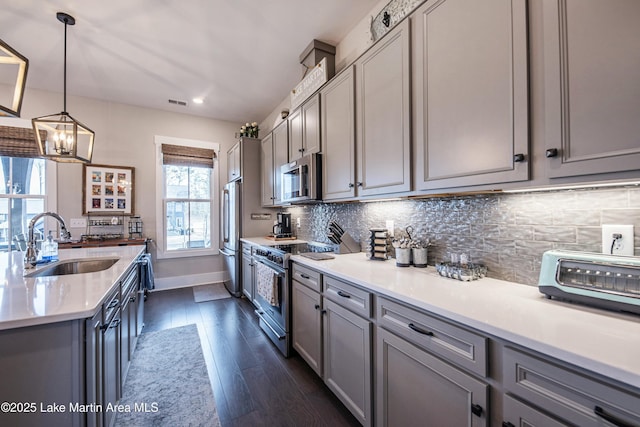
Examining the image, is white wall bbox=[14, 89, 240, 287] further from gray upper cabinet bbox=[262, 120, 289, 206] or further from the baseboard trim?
gray upper cabinet bbox=[262, 120, 289, 206]

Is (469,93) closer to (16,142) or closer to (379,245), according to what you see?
(379,245)

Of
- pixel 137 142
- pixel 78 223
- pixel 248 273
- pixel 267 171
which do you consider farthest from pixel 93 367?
pixel 137 142

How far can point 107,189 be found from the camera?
13.5 ft

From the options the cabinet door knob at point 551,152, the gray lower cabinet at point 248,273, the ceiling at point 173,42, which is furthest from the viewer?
the gray lower cabinet at point 248,273

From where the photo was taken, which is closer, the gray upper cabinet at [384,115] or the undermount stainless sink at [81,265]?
the gray upper cabinet at [384,115]

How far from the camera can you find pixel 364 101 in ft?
6.35

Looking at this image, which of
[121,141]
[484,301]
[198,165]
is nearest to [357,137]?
[484,301]

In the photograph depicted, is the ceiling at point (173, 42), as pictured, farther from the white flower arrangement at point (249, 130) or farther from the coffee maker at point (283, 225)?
the coffee maker at point (283, 225)

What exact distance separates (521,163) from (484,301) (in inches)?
22.8

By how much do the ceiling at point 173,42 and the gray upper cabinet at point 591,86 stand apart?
6.13 ft

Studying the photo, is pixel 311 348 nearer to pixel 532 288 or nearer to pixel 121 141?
pixel 532 288

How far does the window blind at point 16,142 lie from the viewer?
3.53m

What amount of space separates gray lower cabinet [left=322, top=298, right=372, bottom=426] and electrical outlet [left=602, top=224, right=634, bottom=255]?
1.05m

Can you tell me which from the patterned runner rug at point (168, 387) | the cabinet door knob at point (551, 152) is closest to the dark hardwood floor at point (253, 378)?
the patterned runner rug at point (168, 387)
